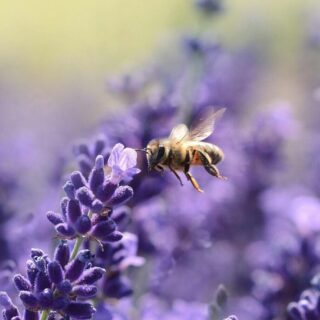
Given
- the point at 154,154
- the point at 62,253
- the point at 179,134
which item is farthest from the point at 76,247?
the point at 179,134

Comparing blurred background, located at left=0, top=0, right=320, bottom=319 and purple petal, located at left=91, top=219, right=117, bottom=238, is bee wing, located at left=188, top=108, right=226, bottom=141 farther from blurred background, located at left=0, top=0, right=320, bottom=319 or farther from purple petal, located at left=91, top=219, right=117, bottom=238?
purple petal, located at left=91, top=219, right=117, bottom=238

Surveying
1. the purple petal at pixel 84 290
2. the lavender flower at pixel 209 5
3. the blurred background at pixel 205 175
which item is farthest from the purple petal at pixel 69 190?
the lavender flower at pixel 209 5

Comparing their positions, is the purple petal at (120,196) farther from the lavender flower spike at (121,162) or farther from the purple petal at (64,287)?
the purple petal at (64,287)

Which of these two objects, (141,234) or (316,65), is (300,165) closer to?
(316,65)

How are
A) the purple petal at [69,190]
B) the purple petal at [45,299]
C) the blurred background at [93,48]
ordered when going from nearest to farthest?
the purple petal at [45,299]
the purple petal at [69,190]
the blurred background at [93,48]

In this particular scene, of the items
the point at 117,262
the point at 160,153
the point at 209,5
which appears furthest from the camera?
the point at 209,5

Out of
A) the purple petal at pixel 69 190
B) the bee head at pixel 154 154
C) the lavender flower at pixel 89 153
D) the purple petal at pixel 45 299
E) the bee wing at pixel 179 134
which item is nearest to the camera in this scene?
the purple petal at pixel 45 299

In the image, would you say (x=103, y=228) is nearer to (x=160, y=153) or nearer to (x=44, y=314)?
(x=44, y=314)
